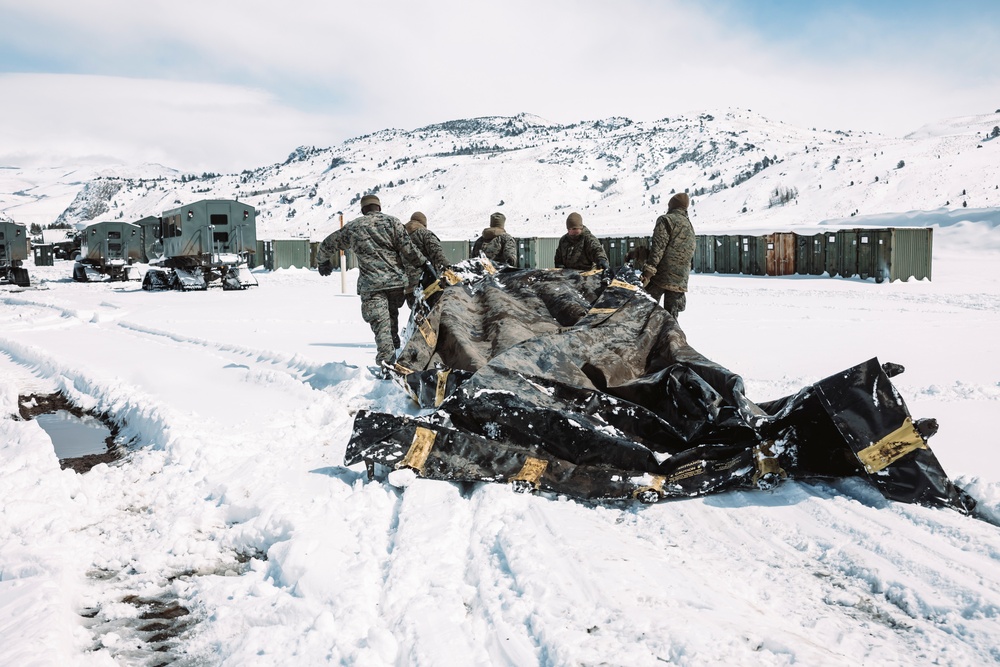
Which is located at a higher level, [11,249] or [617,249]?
[11,249]

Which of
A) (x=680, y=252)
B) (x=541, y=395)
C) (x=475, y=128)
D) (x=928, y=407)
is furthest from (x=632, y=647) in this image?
(x=475, y=128)

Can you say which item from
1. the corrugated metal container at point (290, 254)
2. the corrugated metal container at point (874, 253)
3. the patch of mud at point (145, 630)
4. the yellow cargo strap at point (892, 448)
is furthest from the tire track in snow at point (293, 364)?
the corrugated metal container at point (290, 254)

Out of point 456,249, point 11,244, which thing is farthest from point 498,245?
point 11,244

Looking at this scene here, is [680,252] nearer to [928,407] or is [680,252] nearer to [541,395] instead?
[928,407]

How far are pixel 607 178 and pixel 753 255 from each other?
45.7m

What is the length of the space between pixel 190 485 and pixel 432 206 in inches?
2282

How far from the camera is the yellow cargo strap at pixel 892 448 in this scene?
117 inches

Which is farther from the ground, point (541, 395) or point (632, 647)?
point (541, 395)

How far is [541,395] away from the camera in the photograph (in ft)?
12.3

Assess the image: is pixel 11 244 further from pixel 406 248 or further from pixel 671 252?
pixel 671 252

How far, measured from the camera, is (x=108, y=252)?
27734 millimetres

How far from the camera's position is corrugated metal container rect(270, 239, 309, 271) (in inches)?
1182

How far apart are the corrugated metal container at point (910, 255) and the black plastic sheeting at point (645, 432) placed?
1495cm

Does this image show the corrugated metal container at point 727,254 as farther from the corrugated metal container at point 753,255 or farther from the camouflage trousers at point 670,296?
A: the camouflage trousers at point 670,296
